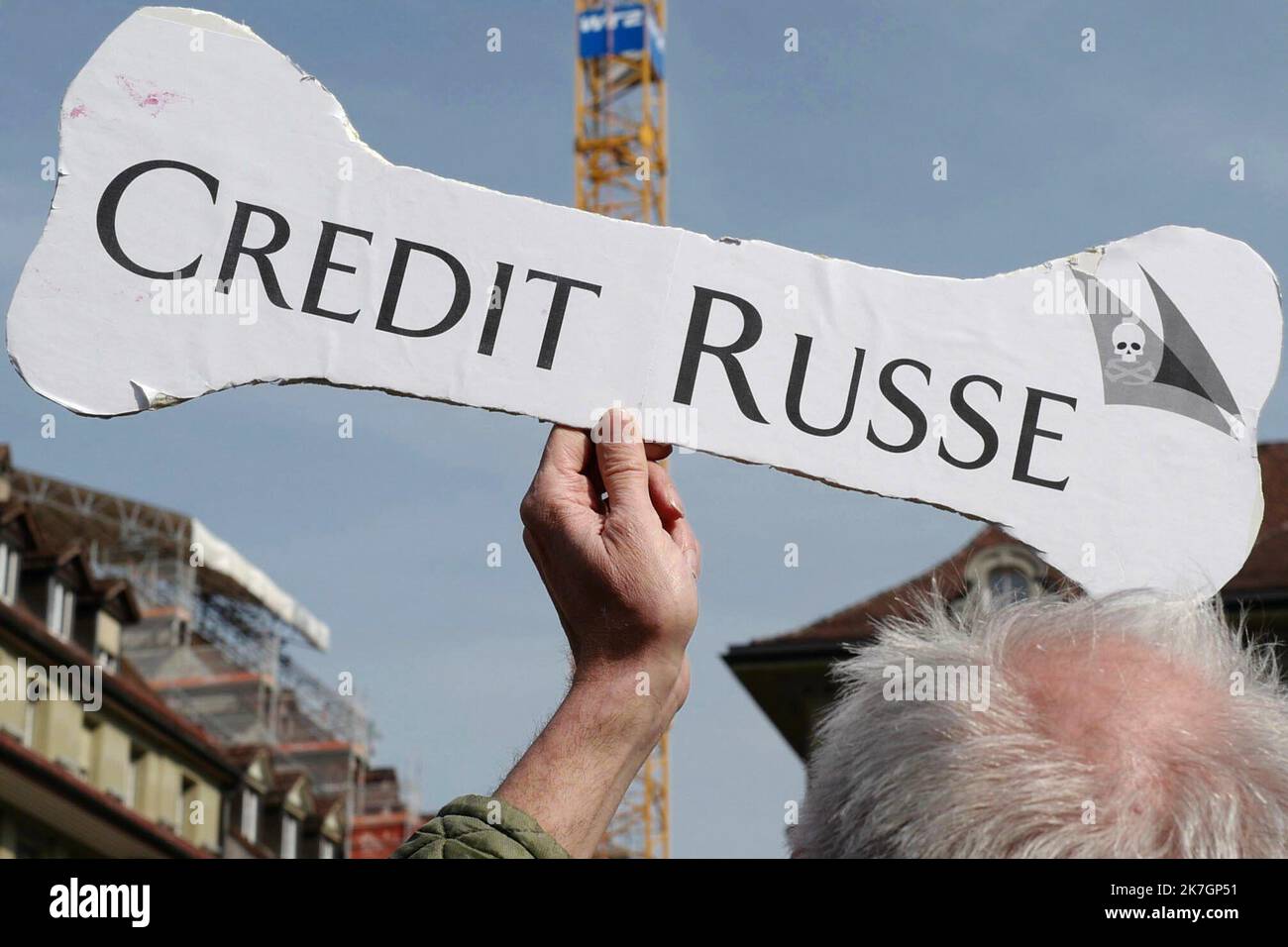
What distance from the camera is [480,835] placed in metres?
1.76

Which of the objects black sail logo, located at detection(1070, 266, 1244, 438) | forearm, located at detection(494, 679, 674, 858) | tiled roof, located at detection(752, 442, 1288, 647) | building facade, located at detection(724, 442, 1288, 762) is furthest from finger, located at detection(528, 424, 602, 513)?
building facade, located at detection(724, 442, 1288, 762)

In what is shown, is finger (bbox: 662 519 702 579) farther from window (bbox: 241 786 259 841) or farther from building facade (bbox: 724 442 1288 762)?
window (bbox: 241 786 259 841)

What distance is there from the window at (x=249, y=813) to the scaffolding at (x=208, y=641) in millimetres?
3477

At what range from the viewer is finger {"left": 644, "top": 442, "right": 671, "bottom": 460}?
235 centimetres

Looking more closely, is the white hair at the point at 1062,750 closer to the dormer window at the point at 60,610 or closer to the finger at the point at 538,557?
the finger at the point at 538,557

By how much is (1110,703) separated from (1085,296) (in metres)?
1.01

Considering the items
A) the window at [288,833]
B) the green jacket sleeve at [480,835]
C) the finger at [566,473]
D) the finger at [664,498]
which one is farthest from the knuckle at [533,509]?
the window at [288,833]

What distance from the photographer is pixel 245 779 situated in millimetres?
33781

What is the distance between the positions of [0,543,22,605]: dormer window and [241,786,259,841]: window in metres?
8.83

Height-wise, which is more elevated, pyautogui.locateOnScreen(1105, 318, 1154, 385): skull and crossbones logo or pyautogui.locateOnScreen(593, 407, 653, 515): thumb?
pyautogui.locateOnScreen(1105, 318, 1154, 385): skull and crossbones logo
